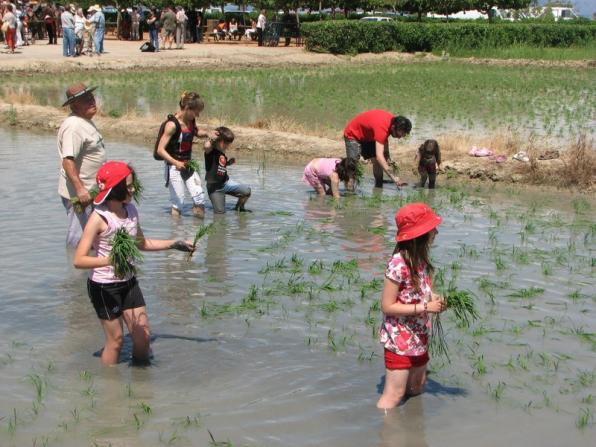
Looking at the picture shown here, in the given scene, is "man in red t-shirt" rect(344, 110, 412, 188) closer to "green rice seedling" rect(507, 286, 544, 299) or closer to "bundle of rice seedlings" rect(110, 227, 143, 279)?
"green rice seedling" rect(507, 286, 544, 299)

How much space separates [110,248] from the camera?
21.6 ft

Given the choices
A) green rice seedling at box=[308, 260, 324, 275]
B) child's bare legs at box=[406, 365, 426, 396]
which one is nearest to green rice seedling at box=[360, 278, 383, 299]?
green rice seedling at box=[308, 260, 324, 275]

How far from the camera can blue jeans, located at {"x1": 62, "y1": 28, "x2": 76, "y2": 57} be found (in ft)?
113

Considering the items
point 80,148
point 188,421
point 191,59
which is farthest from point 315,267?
point 191,59

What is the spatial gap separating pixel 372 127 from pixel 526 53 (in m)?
31.3

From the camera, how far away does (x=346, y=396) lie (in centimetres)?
657

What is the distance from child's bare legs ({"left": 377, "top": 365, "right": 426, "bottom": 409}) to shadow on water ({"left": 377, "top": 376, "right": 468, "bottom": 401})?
0.28 metres

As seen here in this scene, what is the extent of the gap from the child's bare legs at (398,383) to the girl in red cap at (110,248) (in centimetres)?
163

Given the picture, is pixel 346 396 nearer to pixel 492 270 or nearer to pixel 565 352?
pixel 565 352

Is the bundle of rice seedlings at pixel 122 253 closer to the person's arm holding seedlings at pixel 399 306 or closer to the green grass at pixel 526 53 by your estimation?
the person's arm holding seedlings at pixel 399 306

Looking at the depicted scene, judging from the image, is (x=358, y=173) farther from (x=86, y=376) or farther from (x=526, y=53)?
(x=526, y=53)

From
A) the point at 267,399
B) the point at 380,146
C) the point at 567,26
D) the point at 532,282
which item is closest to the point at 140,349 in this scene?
the point at 267,399

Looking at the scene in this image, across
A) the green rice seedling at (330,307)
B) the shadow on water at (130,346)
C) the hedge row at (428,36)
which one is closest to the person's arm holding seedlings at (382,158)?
the green rice seedling at (330,307)

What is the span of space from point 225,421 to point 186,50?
35262 millimetres
